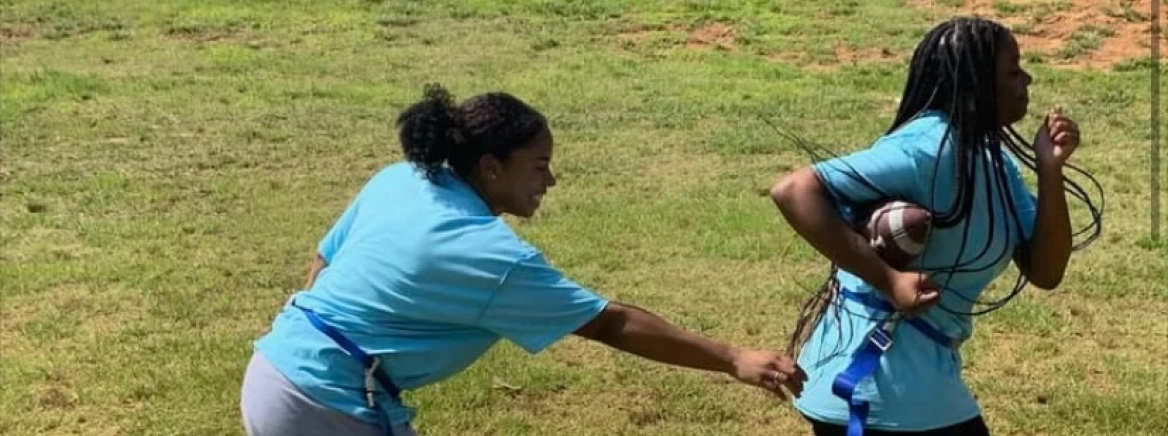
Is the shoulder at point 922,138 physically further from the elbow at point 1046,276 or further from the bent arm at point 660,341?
the bent arm at point 660,341

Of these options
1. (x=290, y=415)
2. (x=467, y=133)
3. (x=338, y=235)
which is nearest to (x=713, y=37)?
(x=338, y=235)

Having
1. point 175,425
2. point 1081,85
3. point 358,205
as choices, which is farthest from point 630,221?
point 1081,85

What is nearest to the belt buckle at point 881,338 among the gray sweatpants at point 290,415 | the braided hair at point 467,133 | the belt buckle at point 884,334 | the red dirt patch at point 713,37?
the belt buckle at point 884,334

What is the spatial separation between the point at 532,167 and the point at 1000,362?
3.35 meters

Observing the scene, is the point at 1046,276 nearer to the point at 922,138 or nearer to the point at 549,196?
the point at 922,138

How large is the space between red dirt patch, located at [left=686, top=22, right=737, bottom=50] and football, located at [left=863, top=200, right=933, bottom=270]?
39.0 feet

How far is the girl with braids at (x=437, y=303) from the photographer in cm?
309

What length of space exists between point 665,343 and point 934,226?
0.58m

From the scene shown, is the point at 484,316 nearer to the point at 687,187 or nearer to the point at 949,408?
the point at 949,408

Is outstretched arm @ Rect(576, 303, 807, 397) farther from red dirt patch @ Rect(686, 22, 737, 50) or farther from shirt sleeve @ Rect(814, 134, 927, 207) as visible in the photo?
red dirt patch @ Rect(686, 22, 737, 50)

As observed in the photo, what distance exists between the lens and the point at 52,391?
5.72 m

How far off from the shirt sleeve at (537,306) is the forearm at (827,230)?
428 millimetres

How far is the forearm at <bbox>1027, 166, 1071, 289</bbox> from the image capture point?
318 centimetres

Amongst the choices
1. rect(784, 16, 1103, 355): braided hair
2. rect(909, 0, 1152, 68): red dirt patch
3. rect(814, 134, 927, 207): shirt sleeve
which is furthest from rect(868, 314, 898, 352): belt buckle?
rect(909, 0, 1152, 68): red dirt patch
